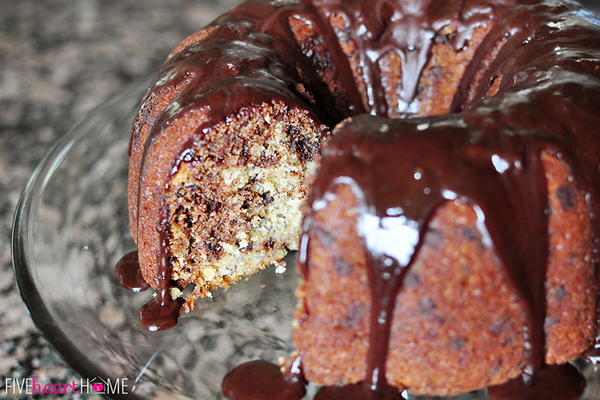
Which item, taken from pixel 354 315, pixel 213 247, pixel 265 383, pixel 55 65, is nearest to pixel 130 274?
pixel 213 247

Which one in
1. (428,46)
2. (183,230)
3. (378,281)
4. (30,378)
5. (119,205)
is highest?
(428,46)

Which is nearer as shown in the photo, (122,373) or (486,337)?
(486,337)

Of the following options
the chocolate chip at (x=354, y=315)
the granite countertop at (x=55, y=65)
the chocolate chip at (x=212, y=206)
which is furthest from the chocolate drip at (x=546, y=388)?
the granite countertop at (x=55, y=65)

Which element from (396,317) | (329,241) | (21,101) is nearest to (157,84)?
(329,241)

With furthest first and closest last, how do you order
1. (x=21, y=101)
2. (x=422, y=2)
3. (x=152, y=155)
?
(x=21, y=101) < (x=422, y=2) < (x=152, y=155)

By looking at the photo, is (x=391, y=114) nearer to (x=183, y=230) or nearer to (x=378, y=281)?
(x=183, y=230)

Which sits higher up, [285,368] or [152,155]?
[152,155]

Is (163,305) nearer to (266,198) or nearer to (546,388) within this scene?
(266,198)
